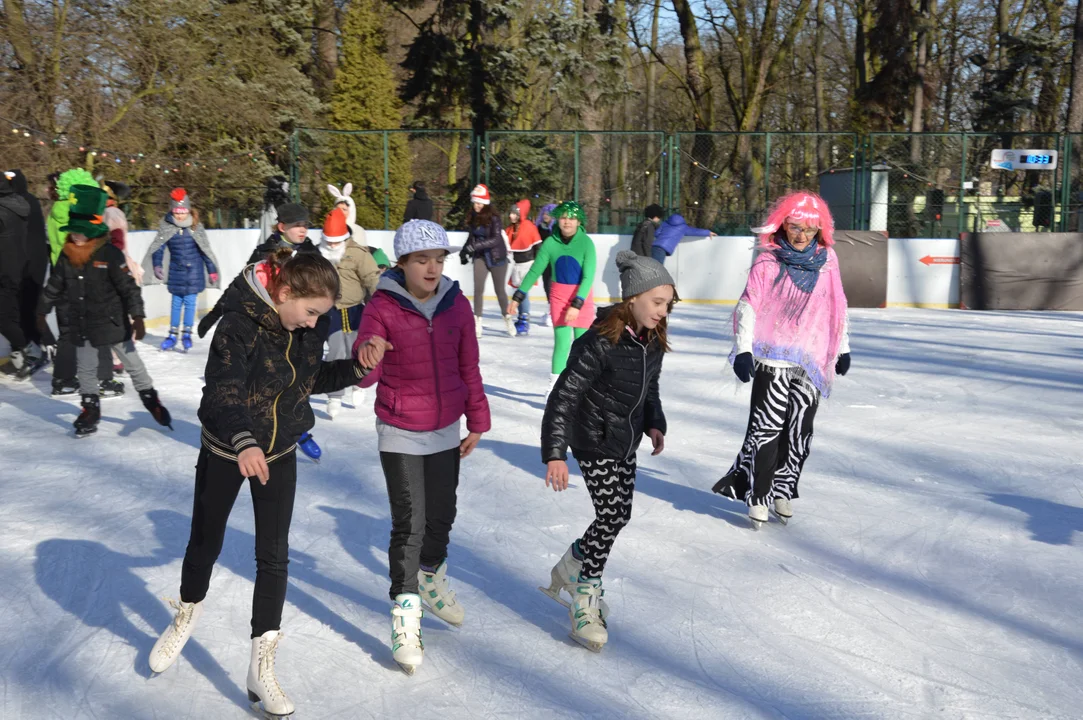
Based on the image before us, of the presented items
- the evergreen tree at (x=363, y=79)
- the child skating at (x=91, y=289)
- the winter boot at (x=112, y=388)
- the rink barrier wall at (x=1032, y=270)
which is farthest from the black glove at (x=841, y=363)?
the evergreen tree at (x=363, y=79)

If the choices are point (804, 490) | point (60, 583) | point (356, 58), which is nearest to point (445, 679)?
point (60, 583)

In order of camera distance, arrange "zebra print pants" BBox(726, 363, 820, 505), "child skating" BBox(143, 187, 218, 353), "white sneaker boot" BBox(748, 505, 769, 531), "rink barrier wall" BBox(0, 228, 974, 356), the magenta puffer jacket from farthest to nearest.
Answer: "rink barrier wall" BBox(0, 228, 974, 356), "child skating" BBox(143, 187, 218, 353), "white sneaker boot" BBox(748, 505, 769, 531), "zebra print pants" BBox(726, 363, 820, 505), the magenta puffer jacket

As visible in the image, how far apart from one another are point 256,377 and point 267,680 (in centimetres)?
90

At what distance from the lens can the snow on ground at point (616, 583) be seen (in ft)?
11.6

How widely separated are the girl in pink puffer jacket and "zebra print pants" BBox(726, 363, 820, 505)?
1.88 metres

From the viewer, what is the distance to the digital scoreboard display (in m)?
17.8

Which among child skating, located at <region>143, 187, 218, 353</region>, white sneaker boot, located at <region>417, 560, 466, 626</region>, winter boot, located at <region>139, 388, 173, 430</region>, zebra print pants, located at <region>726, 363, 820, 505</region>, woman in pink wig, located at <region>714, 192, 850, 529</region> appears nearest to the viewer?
white sneaker boot, located at <region>417, 560, 466, 626</region>

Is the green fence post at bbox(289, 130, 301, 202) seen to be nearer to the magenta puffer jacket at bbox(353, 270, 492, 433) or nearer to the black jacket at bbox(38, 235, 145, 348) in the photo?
the black jacket at bbox(38, 235, 145, 348)

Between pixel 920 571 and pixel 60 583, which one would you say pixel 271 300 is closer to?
pixel 60 583

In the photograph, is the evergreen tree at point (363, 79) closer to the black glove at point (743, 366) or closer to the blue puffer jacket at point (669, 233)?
the blue puffer jacket at point (669, 233)

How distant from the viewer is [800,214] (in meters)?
4.93

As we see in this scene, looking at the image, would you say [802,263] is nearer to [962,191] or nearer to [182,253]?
[182,253]

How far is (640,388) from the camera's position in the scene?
380 centimetres

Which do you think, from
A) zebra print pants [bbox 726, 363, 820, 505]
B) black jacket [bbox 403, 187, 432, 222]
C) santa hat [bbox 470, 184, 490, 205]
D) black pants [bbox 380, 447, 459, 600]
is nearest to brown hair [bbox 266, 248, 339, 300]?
black pants [bbox 380, 447, 459, 600]
